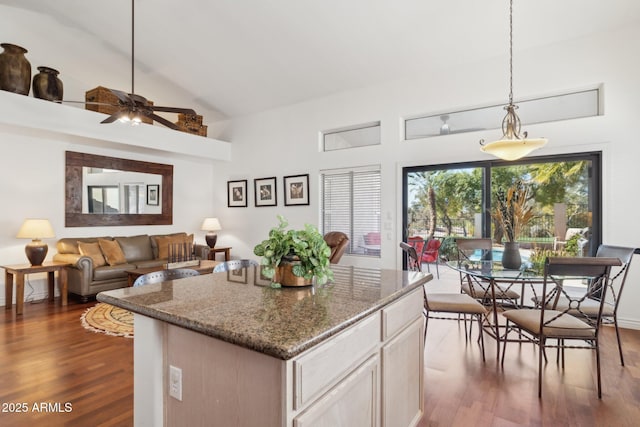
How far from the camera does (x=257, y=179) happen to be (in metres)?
6.50

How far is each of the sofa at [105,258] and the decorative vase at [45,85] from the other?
2024 millimetres

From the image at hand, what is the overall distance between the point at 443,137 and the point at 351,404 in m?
4.07

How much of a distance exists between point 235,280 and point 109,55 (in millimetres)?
5076

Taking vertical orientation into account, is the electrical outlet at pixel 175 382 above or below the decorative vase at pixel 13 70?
below

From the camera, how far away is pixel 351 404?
123 cm

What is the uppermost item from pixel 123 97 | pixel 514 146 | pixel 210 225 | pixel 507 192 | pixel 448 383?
pixel 123 97

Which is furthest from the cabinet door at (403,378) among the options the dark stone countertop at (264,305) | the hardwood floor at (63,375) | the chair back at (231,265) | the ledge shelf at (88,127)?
the ledge shelf at (88,127)

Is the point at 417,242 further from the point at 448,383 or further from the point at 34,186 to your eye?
the point at 34,186

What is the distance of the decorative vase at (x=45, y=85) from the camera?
14.4ft

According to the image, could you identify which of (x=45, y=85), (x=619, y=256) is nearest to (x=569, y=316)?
(x=619, y=256)

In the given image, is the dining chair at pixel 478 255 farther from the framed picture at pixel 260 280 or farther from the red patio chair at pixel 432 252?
the framed picture at pixel 260 280

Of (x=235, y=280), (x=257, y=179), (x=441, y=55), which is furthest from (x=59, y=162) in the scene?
(x=441, y=55)

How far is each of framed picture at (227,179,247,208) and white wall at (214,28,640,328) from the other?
0.13m

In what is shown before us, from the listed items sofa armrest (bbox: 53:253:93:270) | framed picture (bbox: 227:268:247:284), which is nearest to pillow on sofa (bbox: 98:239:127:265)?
sofa armrest (bbox: 53:253:93:270)
